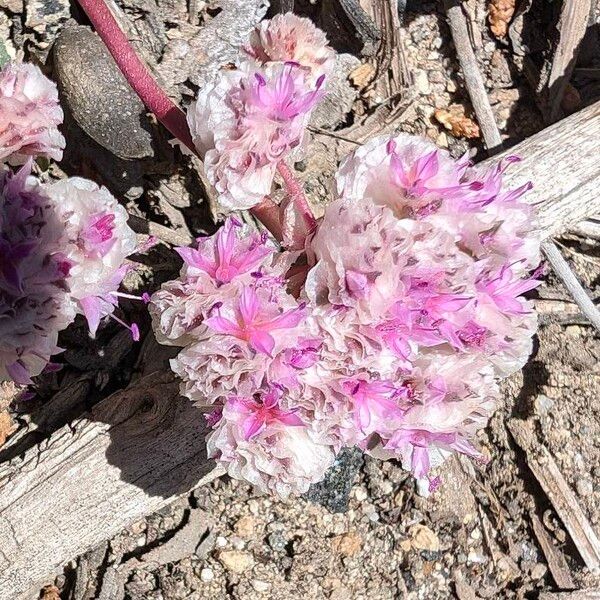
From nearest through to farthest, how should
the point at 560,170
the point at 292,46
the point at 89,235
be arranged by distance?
1. the point at 89,235
2. the point at 292,46
3. the point at 560,170

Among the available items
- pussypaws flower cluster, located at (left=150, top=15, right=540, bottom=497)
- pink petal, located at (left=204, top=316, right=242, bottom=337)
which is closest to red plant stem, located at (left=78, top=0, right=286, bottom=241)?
pussypaws flower cluster, located at (left=150, top=15, right=540, bottom=497)

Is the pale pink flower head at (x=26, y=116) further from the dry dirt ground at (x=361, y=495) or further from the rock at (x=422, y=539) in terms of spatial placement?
the rock at (x=422, y=539)

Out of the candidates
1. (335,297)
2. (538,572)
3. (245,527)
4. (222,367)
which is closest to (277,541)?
(245,527)

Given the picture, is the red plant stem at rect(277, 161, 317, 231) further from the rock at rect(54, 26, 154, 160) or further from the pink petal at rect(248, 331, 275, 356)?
the rock at rect(54, 26, 154, 160)

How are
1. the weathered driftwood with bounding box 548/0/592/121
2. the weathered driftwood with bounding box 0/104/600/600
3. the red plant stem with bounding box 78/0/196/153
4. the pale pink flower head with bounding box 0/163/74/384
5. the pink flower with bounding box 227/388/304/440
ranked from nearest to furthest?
the pale pink flower head with bounding box 0/163/74/384, the pink flower with bounding box 227/388/304/440, the red plant stem with bounding box 78/0/196/153, the weathered driftwood with bounding box 0/104/600/600, the weathered driftwood with bounding box 548/0/592/121

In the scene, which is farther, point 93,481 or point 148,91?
point 93,481

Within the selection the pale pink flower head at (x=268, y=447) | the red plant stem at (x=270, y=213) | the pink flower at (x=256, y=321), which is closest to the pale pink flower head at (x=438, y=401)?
the pale pink flower head at (x=268, y=447)

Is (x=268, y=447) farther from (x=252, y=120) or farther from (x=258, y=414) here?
(x=252, y=120)
